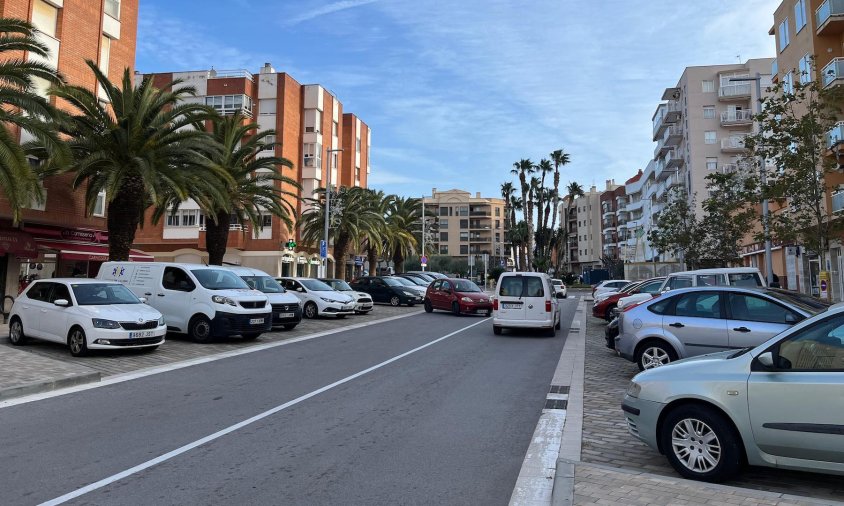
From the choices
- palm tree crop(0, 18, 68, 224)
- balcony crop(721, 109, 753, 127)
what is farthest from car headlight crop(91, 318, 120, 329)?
balcony crop(721, 109, 753, 127)

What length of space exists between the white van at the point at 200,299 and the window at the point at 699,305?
10463 millimetres

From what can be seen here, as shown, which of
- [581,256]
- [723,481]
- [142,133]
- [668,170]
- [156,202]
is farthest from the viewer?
[581,256]

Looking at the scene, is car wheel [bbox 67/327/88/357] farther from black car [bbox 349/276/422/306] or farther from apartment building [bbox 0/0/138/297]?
black car [bbox 349/276/422/306]

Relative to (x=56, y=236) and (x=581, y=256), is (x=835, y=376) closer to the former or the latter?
(x=56, y=236)

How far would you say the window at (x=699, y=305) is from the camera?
8.94 metres

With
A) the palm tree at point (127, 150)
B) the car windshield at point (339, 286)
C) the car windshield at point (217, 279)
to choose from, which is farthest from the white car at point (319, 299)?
the car windshield at point (217, 279)

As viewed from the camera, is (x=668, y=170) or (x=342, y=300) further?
(x=668, y=170)

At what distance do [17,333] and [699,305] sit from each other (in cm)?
1485

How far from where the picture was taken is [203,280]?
1510 centimetres

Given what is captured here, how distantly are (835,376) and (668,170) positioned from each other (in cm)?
7179

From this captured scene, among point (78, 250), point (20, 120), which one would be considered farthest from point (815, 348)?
point (78, 250)

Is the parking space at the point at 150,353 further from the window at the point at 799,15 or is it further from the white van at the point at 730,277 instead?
the window at the point at 799,15

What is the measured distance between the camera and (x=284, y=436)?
6211mm

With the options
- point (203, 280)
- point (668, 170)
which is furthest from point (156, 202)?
point (668, 170)
